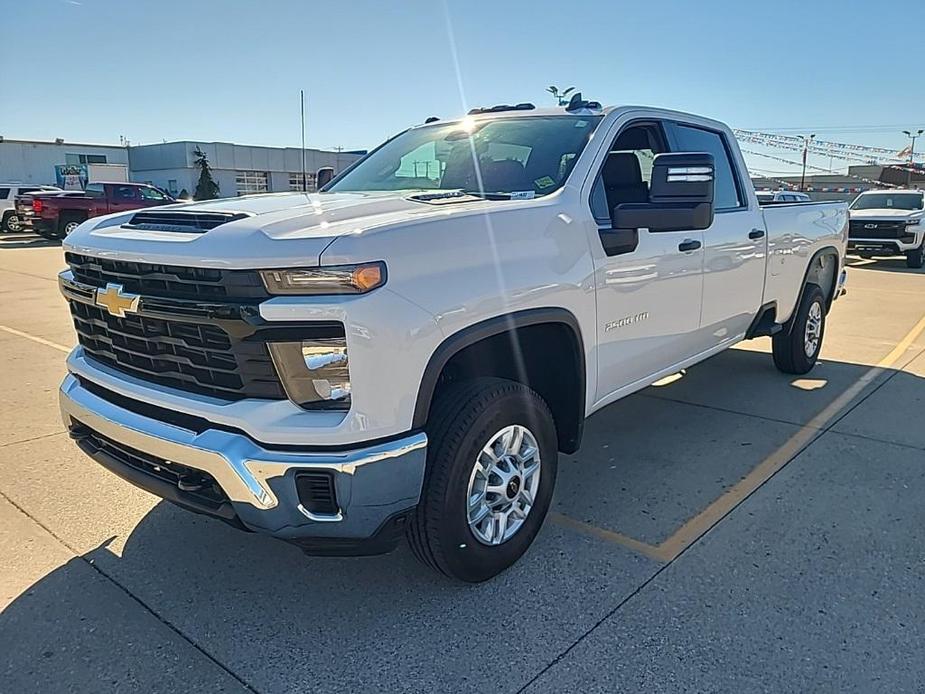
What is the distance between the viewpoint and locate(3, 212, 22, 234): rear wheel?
87.2 feet

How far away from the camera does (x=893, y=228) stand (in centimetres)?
1645

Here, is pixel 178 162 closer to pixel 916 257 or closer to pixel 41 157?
pixel 41 157

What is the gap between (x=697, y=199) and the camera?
3.34 m

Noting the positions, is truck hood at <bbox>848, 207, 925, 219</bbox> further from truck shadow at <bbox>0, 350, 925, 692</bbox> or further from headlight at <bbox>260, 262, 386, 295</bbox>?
headlight at <bbox>260, 262, 386, 295</bbox>

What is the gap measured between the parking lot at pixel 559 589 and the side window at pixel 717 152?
1603 millimetres

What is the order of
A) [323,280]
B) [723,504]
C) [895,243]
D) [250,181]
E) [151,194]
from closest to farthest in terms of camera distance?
[323,280] < [723,504] < [895,243] < [151,194] < [250,181]

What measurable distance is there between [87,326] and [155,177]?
5799cm

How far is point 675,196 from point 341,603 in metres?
2.28

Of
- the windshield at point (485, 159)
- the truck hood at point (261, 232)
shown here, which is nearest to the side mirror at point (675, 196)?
the windshield at point (485, 159)

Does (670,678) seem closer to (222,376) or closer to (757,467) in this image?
(222,376)

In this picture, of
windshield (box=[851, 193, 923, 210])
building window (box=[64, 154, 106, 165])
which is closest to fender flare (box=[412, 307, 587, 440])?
windshield (box=[851, 193, 923, 210])

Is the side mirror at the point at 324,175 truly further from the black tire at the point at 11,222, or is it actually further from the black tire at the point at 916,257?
the black tire at the point at 11,222

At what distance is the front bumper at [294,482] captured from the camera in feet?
8.14

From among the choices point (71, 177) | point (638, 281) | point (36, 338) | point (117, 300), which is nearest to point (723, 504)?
point (638, 281)
